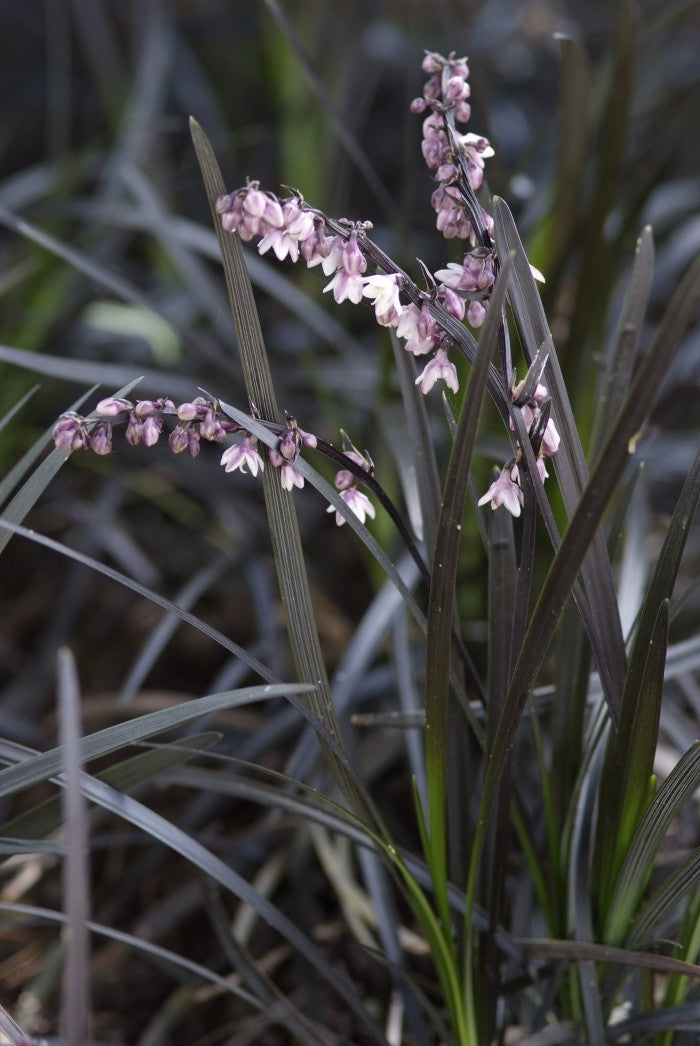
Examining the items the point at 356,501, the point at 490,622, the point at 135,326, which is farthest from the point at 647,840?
the point at 135,326

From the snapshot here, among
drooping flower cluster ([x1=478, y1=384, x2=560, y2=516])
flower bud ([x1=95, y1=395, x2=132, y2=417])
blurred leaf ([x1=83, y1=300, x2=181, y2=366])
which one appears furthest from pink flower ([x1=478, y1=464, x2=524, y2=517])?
blurred leaf ([x1=83, y1=300, x2=181, y2=366])

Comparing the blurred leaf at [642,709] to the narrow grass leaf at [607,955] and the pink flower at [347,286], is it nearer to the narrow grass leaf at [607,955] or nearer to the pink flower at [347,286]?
the narrow grass leaf at [607,955]

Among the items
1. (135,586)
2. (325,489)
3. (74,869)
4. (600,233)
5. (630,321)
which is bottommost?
(74,869)

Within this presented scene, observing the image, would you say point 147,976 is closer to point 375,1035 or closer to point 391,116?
point 375,1035

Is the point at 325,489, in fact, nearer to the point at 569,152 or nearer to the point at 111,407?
the point at 111,407

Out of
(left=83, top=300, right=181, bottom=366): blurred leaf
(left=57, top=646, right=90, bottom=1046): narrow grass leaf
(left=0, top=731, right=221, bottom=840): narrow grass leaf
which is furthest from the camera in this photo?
(left=83, top=300, right=181, bottom=366): blurred leaf

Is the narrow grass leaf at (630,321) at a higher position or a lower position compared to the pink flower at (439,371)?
higher

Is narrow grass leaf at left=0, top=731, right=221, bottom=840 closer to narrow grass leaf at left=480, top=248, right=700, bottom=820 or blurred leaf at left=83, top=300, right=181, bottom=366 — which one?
narrow grass leaf at left=480, top=248, right=700, bottom=820

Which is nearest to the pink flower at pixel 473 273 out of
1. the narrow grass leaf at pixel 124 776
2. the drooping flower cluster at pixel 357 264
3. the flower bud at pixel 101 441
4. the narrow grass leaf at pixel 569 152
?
the drooping flower cluster at pixel 357 264

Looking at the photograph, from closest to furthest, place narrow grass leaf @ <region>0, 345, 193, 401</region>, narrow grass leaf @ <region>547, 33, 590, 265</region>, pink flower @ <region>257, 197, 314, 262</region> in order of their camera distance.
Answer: pink flower @ <region>257, 197, 314, 262</region>, narrow grass leaf @ <region>0, 345, 193, 401</region>, narrow grass leaf @ <region>547, 33, 590, 265</region>
